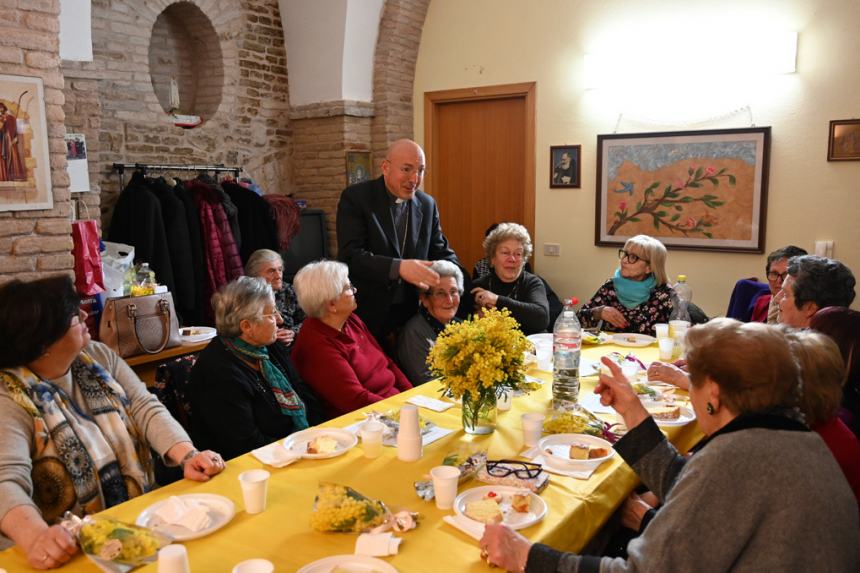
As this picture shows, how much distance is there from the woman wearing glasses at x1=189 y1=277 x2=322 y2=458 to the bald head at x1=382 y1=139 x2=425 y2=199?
4.25ft

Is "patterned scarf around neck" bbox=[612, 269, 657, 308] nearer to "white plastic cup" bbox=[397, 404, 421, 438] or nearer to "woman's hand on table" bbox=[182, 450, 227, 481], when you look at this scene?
"white plastic cup" bbox=[397, 404, 421, 438]

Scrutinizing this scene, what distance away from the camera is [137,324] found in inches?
150

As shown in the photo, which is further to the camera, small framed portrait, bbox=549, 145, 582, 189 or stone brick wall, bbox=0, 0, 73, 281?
small framed portrait, bbox=549, 145, 582, 189

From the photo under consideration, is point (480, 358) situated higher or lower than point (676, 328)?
higher

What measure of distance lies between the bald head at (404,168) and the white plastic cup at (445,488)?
86.5 inches

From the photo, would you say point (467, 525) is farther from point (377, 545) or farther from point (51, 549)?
point (51, 549)

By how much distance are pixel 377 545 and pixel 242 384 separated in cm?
106

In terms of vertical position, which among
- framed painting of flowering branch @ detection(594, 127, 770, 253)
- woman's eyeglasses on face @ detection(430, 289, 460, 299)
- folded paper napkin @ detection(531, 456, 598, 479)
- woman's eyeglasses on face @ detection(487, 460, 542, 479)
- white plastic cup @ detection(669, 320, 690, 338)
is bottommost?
folded paper napkin @ detection(531, 456, 598, 479)

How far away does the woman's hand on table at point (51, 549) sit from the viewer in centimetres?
149

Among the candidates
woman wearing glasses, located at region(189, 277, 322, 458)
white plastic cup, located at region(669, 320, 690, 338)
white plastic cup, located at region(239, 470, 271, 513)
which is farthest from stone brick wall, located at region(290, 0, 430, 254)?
white plastic cup, located at region(239, 470, 271, 513)

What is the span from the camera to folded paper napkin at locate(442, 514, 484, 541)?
5.27ft

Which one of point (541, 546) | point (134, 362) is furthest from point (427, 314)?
point (541, 546)

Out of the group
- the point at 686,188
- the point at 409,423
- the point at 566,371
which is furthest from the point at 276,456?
the point at 686,188

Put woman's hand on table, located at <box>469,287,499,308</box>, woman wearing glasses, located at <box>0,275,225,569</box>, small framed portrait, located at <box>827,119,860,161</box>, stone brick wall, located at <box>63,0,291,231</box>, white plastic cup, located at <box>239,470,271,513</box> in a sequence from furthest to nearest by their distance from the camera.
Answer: stone brick wall, located at <box>63,0,291,231</box> → small framed portrait, located at <box>827,119,860,161</box> → woman's hand on table, located at <box>469,287,499,308</box> → woman wearing glasses, located at <box>0,275,225,569</box> → white plastic cup, located at <box>239,470,271,513</box>
